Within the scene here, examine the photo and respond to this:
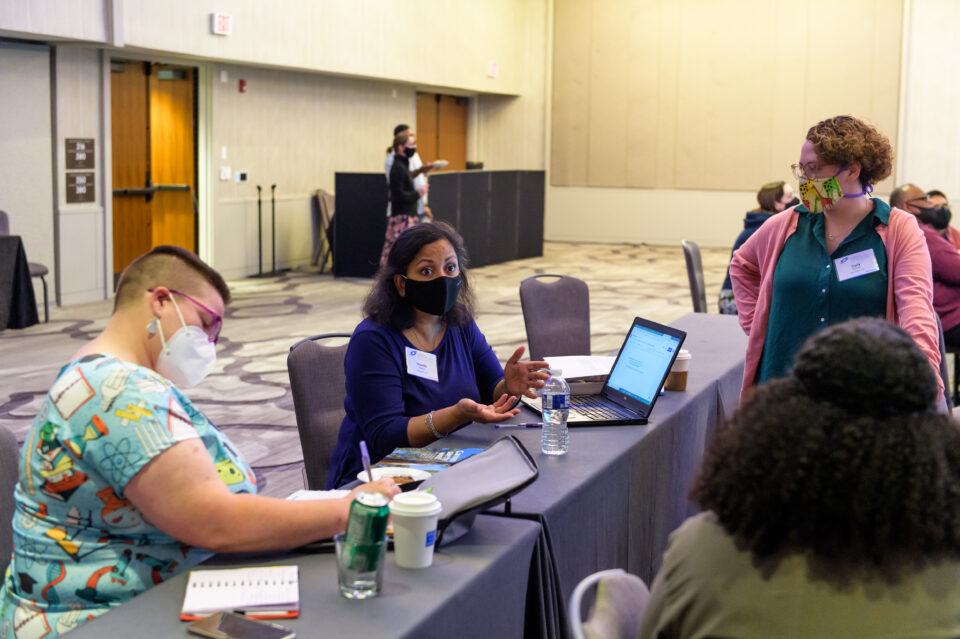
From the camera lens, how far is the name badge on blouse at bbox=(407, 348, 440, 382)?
2844 millimetres

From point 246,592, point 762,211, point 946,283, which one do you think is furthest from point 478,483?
point 762,211

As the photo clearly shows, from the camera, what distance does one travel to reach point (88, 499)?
1.65 m

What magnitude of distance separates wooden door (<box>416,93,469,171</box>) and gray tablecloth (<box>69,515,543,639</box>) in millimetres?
13710

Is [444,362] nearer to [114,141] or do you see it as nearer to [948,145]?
[114,141]

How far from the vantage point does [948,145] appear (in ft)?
50.1

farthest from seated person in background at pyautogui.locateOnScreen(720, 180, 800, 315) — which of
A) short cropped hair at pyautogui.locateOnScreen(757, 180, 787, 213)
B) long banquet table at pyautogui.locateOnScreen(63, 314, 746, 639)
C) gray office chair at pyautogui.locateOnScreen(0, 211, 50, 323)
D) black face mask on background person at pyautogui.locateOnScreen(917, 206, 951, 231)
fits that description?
gray office chair at pyautogui.locateOnScreen(0, 211, 50, 323)

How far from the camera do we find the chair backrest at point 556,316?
454cm

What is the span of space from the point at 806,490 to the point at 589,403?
6.41 ft

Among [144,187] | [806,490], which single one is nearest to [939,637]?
[806,490]

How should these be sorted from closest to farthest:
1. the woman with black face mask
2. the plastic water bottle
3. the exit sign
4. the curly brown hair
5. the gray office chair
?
the plastic water bottle
the curly brown hair
the gray office chair
the exit sign
the woman with black face mask

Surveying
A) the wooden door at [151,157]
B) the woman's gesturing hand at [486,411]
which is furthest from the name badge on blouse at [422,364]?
the wooden door at [151,157]

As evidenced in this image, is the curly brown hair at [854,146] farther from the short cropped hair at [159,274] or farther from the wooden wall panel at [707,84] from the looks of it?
the wooden wall panel at [707,84]

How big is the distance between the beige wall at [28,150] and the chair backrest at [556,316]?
18.6ft

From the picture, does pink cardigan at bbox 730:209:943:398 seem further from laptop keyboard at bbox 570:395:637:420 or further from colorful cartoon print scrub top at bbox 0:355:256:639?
colorful cartoon print scrub top at bbox 0:355:256:639
